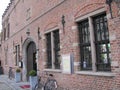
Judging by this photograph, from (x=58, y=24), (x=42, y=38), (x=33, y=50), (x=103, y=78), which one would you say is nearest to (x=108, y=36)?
(x=103, y=78)

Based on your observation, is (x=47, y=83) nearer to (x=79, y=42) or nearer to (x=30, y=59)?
(x=79, y=42)

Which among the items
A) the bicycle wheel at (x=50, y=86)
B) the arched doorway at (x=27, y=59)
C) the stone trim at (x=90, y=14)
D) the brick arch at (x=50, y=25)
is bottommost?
the bicycle wheel at (x=50, y=86)

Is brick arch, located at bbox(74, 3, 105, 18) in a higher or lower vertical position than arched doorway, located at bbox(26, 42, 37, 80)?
higher

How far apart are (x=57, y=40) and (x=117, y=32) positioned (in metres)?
4.34

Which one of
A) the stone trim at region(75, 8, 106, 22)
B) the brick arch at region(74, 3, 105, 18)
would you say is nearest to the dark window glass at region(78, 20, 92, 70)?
the stone trim at region(75, 8, 106, 22)

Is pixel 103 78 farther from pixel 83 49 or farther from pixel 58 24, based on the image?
pixel 58 24

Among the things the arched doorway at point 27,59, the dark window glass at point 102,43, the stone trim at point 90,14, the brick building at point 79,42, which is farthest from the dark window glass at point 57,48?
the arched doorway at point 27,59

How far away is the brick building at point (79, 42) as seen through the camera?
242 inches

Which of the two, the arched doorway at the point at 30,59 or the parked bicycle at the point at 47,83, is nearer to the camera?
the parked bicycle at the point at 47,83

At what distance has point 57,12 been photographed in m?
9.59

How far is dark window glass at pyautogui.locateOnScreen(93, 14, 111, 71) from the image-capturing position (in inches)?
260

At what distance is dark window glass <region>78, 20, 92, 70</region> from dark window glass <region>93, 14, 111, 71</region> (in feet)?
1.74

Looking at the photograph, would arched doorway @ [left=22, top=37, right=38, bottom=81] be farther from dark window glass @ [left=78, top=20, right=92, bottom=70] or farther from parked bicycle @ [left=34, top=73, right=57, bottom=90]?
dark window glass @ [left=78, top=20, right=92, bottom=70]

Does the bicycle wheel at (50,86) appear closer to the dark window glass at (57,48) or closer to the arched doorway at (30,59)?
the dark window glass at (57,48)
